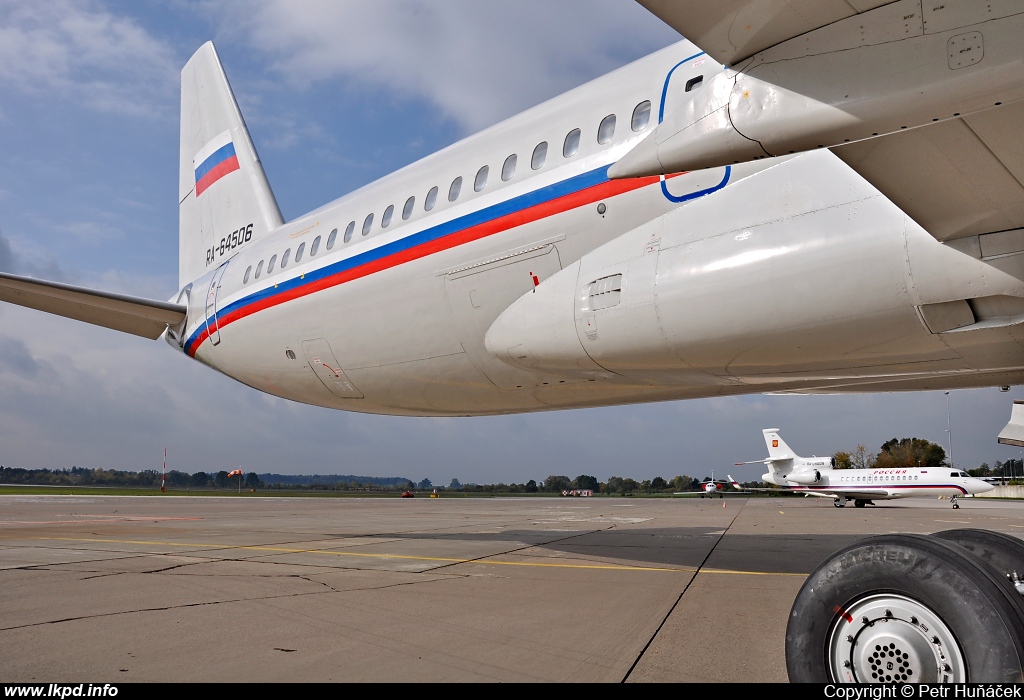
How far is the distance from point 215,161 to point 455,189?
1066 cm

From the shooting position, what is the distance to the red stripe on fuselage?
6535 millimetres

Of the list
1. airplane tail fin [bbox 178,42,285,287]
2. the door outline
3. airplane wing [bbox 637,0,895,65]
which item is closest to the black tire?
airplane wing [bbox 637,0,895,65]

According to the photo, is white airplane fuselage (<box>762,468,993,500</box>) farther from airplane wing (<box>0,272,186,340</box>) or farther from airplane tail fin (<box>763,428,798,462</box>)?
airplane wing (<box>0,272,186,340</box>)

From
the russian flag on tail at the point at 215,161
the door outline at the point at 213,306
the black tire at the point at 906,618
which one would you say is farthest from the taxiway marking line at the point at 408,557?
the russian flag on tail at the point at 215,161

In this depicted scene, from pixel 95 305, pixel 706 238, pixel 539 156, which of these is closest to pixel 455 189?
pixel 539 156

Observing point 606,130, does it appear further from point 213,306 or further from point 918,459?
point 918,459

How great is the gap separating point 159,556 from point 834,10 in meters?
9.38

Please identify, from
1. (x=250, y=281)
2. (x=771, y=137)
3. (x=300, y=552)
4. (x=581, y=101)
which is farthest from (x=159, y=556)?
(x=771, y=137)

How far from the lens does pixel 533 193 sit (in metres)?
7.24

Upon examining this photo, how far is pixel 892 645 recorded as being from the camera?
2.86 meters

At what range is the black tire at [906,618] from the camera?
2684 mm

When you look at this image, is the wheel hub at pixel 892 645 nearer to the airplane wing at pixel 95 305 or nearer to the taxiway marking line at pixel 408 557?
the taxiway marking line at pixel 408 557

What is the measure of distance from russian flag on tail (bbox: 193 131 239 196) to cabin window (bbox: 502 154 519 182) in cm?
1030

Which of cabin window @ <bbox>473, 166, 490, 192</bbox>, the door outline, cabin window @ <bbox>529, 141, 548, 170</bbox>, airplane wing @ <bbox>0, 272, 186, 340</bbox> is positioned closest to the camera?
cabin window @ <bbox>529, 141, 548, 170</bbox>
